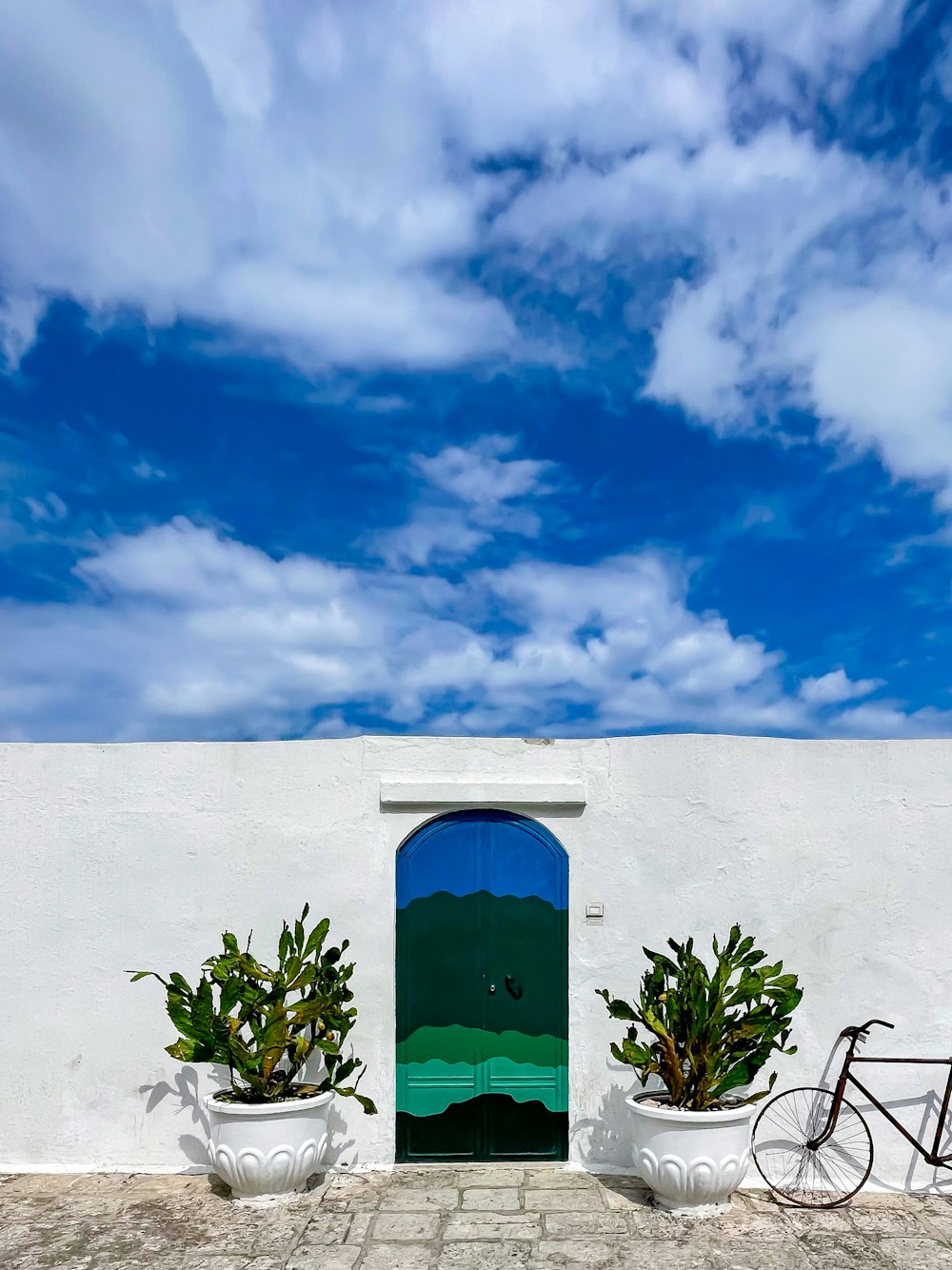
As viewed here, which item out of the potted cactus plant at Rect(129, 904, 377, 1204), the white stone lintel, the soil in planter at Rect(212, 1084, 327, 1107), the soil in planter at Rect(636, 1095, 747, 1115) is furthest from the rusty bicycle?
the soil in planter at Rect(212, 1084, 327, 1107)

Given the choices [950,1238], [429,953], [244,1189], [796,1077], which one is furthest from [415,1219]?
[950,1238]

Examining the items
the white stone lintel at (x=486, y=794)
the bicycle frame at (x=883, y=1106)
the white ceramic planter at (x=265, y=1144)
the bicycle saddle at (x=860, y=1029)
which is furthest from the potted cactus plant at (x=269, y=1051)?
the bicycle saddle at (x=860, y=1029)

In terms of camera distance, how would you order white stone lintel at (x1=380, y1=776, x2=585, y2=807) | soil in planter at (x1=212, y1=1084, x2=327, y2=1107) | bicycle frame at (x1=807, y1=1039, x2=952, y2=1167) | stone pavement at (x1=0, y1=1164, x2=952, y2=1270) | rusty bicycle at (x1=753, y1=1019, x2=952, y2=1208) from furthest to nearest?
1. white stone lintel at (x1=380, y1=776, x2=585, y2=807)
2. rusty bicycle at (x1=753, y1=1019, x2=952, y2=1208)
3. bicycle frame at (x1=807, y1=1039, x2=952, y2=1167)
4. soil in planter at (x1=212, y1=1084, x2=327, y2=1107)
5. stone pavement at (x1=0, y1=1164, x2=952, y2=1270)

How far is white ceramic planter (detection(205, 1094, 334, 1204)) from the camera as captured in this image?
5352 millimetres

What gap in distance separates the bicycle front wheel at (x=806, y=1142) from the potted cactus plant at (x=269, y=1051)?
2.30 metres

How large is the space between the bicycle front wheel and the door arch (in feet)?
3.87

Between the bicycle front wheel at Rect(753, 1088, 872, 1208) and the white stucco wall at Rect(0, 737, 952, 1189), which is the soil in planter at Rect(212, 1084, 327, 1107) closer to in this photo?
the white stucco wall at Rect(0, 737, 952, 1189)

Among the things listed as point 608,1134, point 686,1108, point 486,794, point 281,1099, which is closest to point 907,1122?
point 686,1108

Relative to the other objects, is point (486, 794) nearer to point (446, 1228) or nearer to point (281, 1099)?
point (281, 1099)

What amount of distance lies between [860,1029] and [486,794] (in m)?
2.51

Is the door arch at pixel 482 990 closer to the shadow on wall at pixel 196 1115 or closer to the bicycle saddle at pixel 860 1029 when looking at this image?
the shadow on wall at pixel 196 1115

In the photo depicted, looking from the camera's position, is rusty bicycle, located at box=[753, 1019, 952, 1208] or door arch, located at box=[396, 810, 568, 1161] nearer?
rusty bicycle, located at box=[753, 1019, 952, 1208]

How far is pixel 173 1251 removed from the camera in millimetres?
4938

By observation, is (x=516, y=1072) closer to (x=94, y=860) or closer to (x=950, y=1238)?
(x=950, y=1238)
